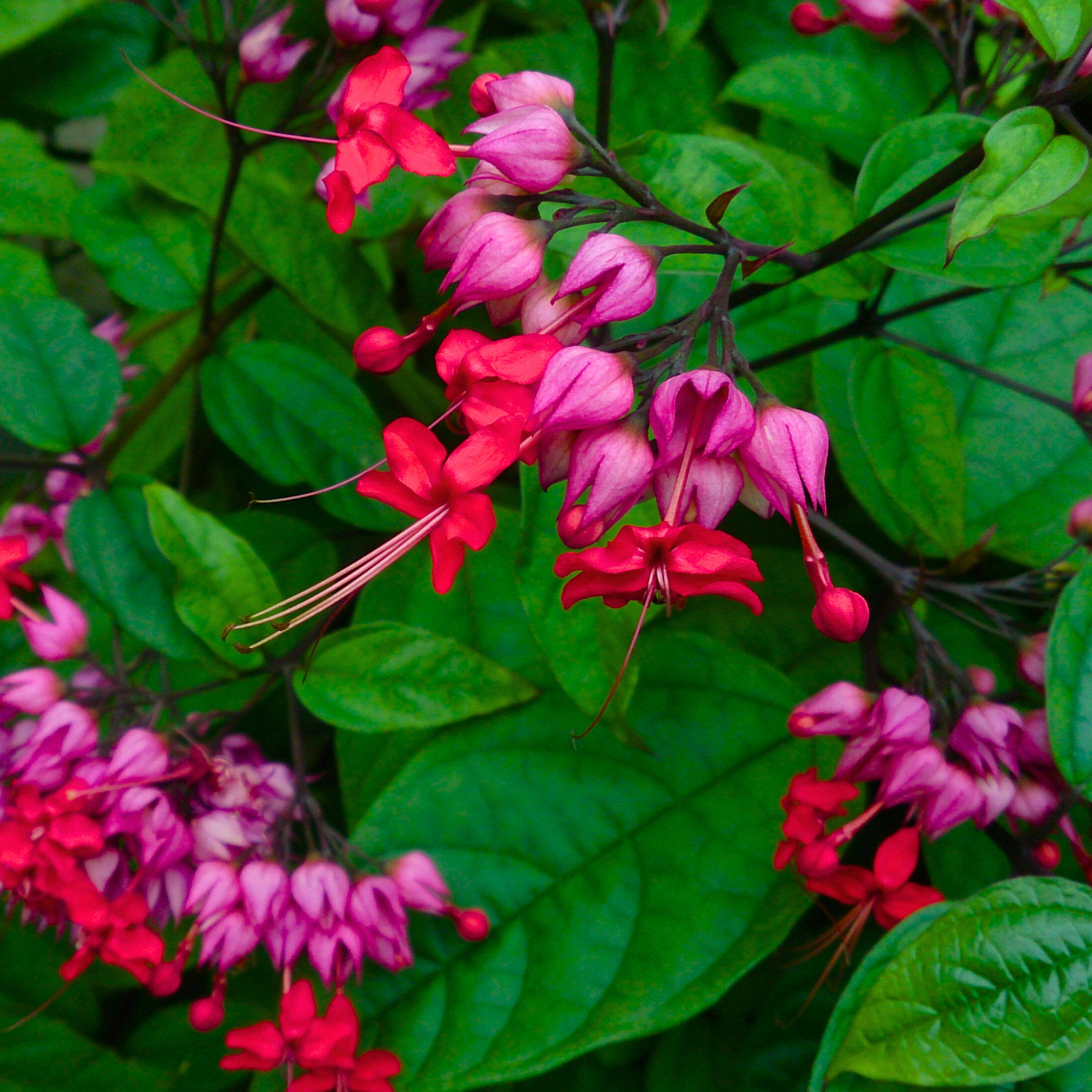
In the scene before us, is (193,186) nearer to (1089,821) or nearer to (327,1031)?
(327,1031)

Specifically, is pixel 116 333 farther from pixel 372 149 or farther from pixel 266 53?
pixel 372 149

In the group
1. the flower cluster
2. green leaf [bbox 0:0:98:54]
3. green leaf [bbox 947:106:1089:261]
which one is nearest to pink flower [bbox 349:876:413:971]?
the flower cluster

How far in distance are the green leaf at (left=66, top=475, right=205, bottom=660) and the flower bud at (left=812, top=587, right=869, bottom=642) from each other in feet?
1.37

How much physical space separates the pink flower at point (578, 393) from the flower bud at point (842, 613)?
117 millimetres

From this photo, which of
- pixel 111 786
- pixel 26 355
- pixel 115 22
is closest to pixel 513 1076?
pixel 111 786

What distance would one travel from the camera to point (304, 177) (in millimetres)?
870

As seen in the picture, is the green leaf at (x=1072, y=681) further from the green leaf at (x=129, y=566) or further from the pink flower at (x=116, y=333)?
the pink flower at (x=116, y=333)

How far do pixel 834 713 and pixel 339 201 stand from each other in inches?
15.5

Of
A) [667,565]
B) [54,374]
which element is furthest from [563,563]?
[54,374]

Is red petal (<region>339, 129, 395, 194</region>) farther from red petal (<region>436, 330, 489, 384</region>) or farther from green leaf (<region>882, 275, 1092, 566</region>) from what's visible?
green leaf (<region>882, 275, 1092, 566</region>)

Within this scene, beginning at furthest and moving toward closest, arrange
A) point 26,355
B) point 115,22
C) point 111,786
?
1. point 115,22
2. point 26,355
3. point 111,786

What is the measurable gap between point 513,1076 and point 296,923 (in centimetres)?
16

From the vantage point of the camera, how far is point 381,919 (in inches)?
24.1

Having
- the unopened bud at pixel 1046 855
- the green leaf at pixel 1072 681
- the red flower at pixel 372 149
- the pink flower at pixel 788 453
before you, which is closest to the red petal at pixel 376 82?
the red flower at pixel 372 149
